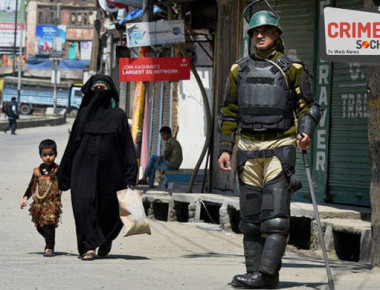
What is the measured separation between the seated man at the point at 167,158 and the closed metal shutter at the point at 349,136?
712 centimetres

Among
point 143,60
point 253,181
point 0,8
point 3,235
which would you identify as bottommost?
point 3,235

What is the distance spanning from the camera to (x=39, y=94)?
78562mm

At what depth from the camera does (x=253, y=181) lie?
714cm

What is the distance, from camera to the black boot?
275 inches

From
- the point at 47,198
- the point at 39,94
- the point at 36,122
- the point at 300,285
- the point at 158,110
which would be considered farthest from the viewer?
the point at 39,94

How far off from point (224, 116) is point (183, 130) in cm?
1764

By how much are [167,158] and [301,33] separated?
22.3 feet

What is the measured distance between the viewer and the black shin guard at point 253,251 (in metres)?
7.09

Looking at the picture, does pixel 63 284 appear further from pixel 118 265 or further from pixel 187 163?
pixel 187 163

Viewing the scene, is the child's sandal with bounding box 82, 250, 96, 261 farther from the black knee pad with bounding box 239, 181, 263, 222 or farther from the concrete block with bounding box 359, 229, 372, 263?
the concrete block with bounding box 359, 229, 372, 263

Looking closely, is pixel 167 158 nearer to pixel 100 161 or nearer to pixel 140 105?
pixel 140 105

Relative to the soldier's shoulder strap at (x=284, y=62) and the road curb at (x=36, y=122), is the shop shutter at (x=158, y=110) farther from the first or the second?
the road curb at (x=36, y=122)

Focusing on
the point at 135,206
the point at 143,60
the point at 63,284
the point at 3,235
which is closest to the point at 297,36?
the point at 143,60

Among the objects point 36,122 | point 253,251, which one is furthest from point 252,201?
point 36,122
